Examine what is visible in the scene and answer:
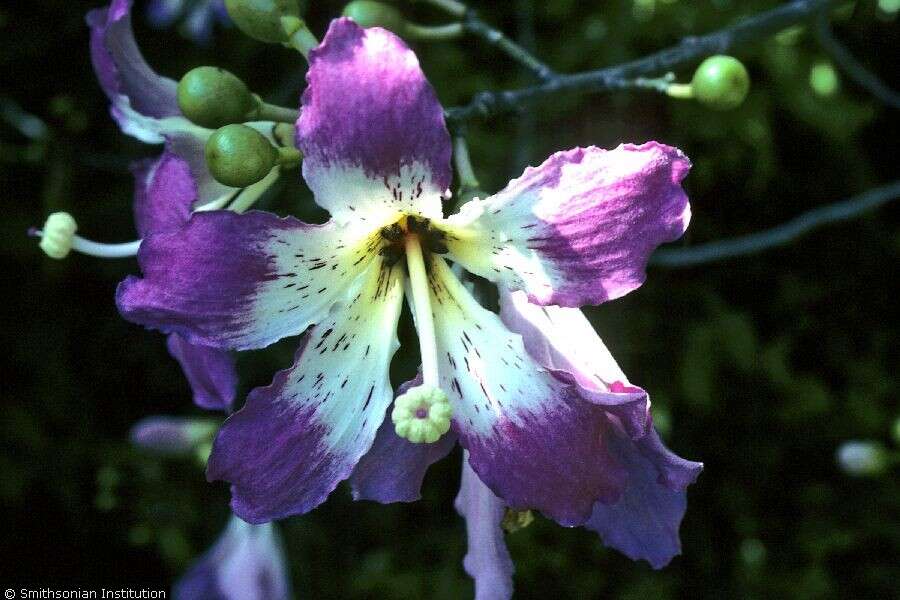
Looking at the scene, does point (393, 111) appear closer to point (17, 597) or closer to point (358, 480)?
point (358, 480)

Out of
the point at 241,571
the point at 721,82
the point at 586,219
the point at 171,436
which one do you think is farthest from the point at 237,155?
the point at 171,436

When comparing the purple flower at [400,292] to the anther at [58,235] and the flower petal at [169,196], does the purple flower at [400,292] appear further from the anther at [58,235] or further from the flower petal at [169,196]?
the anther at [58,235]

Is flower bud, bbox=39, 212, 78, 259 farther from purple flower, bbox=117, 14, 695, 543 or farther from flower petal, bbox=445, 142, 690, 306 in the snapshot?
flower petal, bbox=445, 142, 690, 306

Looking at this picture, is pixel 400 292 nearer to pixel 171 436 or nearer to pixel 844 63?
pixel 171 436

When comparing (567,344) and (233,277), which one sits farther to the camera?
(567,344)

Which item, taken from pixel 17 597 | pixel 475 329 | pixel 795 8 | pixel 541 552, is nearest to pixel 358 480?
pixel 475 329

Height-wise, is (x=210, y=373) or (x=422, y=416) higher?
(x=210, y=373)
